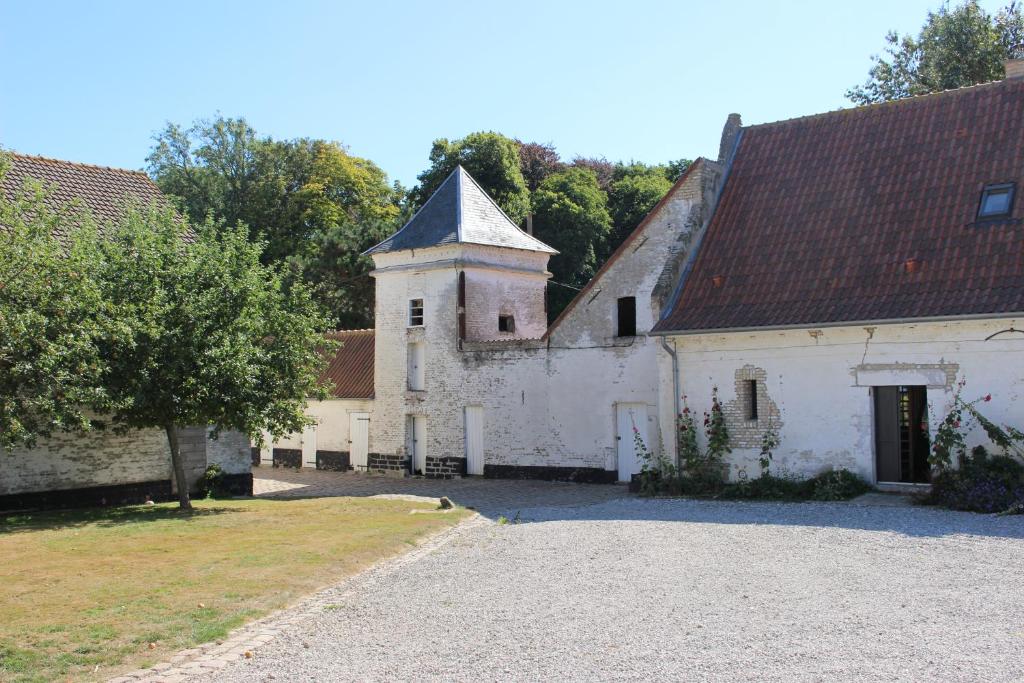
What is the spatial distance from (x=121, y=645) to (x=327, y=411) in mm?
21871

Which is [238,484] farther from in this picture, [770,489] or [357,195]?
[357,195]

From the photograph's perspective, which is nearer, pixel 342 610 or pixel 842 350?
pixel 342 610

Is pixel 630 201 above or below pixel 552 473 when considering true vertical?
above

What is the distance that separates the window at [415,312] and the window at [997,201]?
49.2 ft

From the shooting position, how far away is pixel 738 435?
1942 centimetres

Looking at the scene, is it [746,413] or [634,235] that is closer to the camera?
[746,413]

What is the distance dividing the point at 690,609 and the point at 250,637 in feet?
13.7

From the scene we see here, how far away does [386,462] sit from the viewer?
28219mm

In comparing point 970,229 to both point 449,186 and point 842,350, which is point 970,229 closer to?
point 842,350

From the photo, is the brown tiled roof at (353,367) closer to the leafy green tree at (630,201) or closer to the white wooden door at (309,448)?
the white wooden door at (309,448)

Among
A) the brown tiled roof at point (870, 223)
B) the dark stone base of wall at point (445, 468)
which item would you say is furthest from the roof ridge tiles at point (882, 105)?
the dark stone base of wall at point (445, 468)

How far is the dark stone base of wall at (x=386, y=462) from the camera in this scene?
2780 centimetres

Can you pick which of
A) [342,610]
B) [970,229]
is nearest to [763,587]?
[342,610]

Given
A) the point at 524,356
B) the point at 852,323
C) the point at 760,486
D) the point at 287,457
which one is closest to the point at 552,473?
→ the point at 524,356
